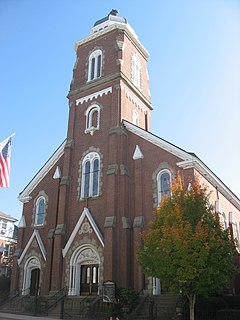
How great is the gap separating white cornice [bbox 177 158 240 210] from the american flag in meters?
11.7

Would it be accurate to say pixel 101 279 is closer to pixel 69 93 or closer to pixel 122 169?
pixel 122 169

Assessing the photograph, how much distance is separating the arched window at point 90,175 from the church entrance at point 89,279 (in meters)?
5.59

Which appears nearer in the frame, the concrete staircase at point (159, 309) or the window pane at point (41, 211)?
the concrete staircase at point (159, 309)

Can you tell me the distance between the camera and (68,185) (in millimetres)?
29875

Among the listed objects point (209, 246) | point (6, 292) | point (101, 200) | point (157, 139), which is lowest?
point (6, 292)

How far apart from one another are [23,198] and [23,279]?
7613mm

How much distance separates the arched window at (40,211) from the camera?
3178 centimetres

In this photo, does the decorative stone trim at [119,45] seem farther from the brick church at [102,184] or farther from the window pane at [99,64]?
the window pane at [99,64]

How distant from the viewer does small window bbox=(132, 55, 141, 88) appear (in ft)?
114

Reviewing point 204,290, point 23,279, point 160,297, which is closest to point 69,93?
point 23,279

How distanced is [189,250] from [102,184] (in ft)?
41.7

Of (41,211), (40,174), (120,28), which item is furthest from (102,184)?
(120,28)

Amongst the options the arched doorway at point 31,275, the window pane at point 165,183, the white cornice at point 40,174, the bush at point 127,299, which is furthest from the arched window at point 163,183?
the arched doorway at point 31,275

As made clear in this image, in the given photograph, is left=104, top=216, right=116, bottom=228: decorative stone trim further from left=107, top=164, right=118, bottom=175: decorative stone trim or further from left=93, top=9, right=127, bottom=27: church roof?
left=93, top=9, right=127, bottom=27: church roof
